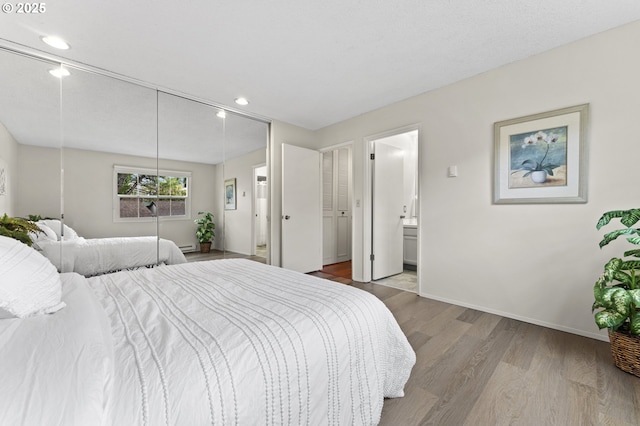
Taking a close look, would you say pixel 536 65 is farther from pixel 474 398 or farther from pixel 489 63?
pixel 474 398

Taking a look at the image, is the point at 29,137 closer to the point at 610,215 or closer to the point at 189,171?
the point at 189,171

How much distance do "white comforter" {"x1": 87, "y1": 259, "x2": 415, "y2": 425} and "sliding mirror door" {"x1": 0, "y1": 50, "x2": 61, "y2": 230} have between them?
1555mm

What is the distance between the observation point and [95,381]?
61cm

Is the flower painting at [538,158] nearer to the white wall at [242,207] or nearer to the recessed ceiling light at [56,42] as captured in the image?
the white wall at [242,207]

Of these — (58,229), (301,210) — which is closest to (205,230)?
(58,229)

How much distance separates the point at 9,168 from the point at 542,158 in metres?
4.64

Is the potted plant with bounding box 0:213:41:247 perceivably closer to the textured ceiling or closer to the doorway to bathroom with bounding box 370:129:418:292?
the textured ceiling

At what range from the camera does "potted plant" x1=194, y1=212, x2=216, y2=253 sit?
10.5 ft

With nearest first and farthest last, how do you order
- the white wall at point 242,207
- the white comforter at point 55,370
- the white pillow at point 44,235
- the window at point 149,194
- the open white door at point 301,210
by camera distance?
1. the white comforter at point 55,370
2. the white pillow at point 44,235
3. the window at point 149,194
4. the white wall at point 242,207
5. the open white door at point 301,210

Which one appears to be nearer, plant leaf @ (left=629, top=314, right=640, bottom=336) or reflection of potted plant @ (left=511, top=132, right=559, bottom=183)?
plant leaf @ (left=629, top=314, right=640, bottom=336)

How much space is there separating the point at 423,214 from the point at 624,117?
1736 mm

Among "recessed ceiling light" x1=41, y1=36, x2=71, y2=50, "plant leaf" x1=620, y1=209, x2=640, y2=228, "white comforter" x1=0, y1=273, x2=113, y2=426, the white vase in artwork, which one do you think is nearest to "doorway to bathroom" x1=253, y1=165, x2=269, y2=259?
"recessed ceiling light" x1=41, y1=36, x2=71, y2=50

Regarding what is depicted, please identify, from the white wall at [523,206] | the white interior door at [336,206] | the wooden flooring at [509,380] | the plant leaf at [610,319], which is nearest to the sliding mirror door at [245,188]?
the white interior door at [336,206]

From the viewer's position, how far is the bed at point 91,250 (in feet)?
7.61
